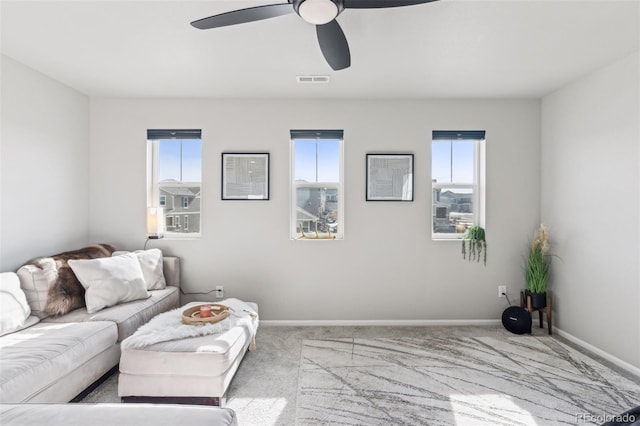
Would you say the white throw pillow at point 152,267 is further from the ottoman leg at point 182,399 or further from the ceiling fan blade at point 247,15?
the ceiling fan blade at point 247,15

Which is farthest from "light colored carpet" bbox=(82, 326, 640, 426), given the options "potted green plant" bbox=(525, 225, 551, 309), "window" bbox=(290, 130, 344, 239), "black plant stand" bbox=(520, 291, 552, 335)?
"window" bbox=(290, 130, 344, 239)

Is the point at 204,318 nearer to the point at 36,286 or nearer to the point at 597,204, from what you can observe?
the point at 36,286

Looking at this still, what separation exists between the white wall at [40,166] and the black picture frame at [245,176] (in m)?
1.47

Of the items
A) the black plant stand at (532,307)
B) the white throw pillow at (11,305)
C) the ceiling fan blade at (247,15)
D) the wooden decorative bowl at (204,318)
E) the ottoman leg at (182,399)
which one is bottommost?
the ottoman leg at (182,399)

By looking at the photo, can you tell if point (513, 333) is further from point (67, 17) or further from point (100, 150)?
point (100, 150)

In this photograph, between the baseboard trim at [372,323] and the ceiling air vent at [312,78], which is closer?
the ceiling air vent at [312,78]

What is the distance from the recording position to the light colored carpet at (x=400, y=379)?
80.7 inches

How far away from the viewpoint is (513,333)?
10.8 feet

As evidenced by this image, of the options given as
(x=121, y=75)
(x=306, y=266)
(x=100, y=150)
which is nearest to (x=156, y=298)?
(x=306, y=266)

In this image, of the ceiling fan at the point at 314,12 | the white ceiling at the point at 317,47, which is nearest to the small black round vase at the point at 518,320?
the white ceiling at the point at 317,47

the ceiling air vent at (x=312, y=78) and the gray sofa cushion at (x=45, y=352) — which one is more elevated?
the ceiling air vent at (x=312, y=78)

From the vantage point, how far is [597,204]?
2834 millimetres

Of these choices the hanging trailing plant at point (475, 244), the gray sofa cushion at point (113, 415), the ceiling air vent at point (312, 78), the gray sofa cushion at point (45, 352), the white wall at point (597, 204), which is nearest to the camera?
the gray sofa cushion at point (113, 415)

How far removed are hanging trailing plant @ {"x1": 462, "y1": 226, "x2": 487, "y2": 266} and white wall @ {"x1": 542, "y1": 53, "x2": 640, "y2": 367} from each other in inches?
25.8
